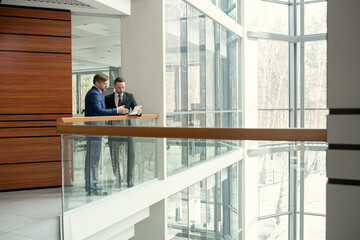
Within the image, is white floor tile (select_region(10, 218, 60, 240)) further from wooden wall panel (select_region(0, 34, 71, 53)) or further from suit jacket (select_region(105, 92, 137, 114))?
wooden wall panel (select_region(0, 34, 71, 53))

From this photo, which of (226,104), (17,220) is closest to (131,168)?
(17,220)

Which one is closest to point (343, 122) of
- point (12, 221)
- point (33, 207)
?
point (12, 221)

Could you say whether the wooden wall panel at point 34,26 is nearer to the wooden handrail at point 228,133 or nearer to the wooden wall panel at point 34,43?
the wooden wall panel at point 34,43

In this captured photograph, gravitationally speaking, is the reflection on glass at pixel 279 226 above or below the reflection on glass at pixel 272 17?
below

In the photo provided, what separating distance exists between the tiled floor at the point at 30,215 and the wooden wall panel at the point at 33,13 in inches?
128

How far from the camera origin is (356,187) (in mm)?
1639

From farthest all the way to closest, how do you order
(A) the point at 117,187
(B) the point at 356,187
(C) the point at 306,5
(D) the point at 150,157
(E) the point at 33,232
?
(C) the point at 306,5
(E) the point at 33,232
(A) the point at 117,187
(D) the point at 150,157
(B) the point at 356,187

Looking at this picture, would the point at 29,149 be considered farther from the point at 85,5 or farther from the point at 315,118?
the point at 315,118

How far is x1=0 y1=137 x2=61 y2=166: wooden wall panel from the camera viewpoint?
6.98 metres

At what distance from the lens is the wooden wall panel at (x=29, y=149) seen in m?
6.98

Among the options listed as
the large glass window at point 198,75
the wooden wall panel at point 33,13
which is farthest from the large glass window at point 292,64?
the wooden wall panel at point 33,13

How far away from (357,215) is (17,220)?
4515 mm

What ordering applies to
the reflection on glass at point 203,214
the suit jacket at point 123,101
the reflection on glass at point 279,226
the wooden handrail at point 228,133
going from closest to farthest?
the wooden handrail at point 228,133, the reflection on glass at point 203,214, the reflection on glass at point 279,226, the suit jacket at point 123,101

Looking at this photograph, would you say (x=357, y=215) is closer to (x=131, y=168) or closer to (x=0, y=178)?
(x=131, y=168)
